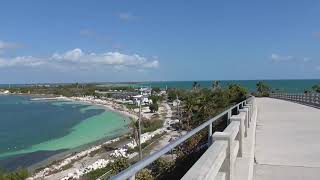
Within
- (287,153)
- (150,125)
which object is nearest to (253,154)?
(287,153)

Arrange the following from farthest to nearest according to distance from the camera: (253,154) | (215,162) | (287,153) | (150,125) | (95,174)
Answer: (150,125) → (95,174) → (287,153) → (253,154) → (215,162)

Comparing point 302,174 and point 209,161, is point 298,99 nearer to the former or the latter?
point 302,174

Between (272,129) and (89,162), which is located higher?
(272,129)

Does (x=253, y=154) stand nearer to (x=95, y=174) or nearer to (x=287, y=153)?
(x=287, y=153)

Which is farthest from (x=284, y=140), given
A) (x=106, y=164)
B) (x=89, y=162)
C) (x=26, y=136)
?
(x=26, y=136)

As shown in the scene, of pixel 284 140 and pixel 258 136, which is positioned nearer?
pixel 284 140

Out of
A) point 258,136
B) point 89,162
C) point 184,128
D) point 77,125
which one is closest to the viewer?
point 258,136

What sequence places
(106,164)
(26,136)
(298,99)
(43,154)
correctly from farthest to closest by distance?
(26,136) < (43,154) < (106,164) < (298,99)

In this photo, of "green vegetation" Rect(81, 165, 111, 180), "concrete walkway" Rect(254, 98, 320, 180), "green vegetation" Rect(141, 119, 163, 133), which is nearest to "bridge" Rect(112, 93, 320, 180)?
"concrete walkway" Rect(254, 98, 320, 180)

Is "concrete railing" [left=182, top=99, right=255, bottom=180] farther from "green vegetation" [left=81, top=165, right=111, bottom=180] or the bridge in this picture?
"green vegetation" [left=81, top=165, right=111, bottom=180]

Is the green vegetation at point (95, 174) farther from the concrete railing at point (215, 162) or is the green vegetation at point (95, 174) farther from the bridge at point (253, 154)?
the concrete railing at point (215, 162)
